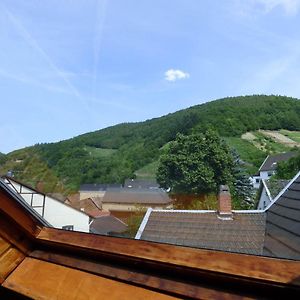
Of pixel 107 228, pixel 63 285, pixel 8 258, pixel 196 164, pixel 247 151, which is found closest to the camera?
pixel 63 285

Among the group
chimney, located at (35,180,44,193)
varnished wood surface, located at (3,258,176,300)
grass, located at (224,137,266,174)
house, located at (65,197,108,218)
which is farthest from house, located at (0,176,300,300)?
grass, located at (224,137,266,174)

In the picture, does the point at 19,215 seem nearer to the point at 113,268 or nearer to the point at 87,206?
the point at 113,268

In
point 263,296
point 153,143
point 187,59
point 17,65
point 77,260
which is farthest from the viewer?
point 153,143

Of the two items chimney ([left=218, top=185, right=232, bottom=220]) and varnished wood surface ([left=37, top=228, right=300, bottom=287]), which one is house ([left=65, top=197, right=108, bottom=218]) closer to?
varnished wood surface ([left=37, top=228, right=300, bottom=287])

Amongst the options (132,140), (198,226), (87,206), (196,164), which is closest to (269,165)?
(196,164)

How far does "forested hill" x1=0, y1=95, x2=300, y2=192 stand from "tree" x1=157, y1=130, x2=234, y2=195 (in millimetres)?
164

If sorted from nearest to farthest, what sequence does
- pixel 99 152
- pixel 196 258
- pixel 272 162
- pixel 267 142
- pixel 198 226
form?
pixel 196 258, pixel 99 152, pixel 198 226, pixel 267 142, pixel 272 162

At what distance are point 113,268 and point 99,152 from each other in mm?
1591

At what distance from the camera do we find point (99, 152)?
2.08m

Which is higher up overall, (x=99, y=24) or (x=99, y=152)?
(x=99, y=24)

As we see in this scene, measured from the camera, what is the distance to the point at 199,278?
413 mm

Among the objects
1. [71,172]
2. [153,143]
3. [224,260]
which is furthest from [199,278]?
[153,143]

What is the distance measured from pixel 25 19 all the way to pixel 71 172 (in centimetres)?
73

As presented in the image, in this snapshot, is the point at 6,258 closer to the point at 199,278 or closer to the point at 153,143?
the point at 199,278
